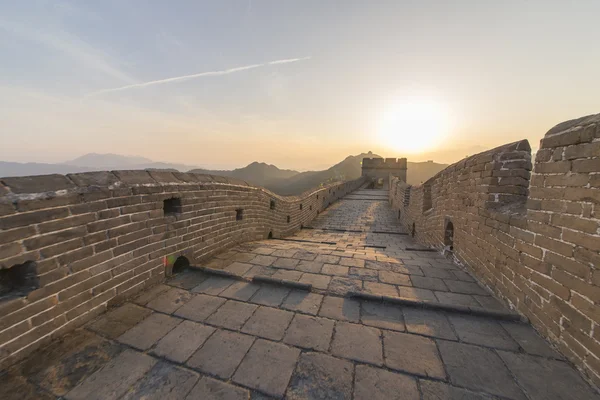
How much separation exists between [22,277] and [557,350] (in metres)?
4.32

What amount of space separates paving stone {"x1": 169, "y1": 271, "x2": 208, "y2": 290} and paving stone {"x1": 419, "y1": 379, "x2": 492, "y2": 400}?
8.29ft

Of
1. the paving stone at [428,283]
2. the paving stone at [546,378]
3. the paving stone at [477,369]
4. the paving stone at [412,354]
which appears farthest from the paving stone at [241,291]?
the paving stone at [546,378]

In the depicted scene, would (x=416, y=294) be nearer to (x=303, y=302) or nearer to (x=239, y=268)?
(x=303, y=302)

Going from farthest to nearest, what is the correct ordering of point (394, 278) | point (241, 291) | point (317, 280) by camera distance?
point (394, 278) < point (317, 280) < point (241, 291)

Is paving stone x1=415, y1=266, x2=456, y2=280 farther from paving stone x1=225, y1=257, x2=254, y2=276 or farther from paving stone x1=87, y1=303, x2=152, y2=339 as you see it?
paving stone x1=87, y1=303, x2=152, y2=339

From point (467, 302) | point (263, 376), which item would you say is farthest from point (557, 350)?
point (263, 376)

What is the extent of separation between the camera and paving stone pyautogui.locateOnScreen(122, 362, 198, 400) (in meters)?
1.40

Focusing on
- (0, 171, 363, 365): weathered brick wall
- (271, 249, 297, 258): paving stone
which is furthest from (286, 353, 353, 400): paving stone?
(271, 249, 297, 258): paving stone

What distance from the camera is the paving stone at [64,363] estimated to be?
1.43 metres

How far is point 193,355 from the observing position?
5.62 feet

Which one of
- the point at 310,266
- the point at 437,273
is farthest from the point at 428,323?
the point at 310,266

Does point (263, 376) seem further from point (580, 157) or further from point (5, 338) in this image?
point (580, 157)

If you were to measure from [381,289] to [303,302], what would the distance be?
3.25 ft

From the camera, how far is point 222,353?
174 centimetres
